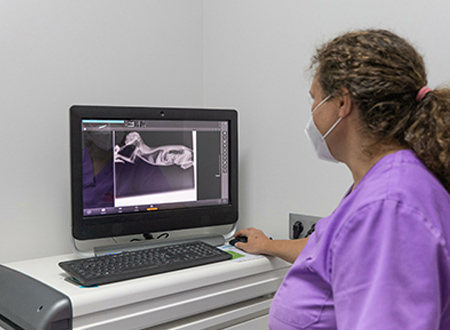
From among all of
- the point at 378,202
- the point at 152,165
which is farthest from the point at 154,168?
the point at 378,202

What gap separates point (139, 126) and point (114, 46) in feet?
1.29

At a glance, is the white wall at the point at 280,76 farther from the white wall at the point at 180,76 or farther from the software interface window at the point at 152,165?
the software interface window at the point at 152,165

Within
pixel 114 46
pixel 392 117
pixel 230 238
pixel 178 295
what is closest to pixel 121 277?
pixel 178 295

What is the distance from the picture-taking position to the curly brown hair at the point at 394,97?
747mm

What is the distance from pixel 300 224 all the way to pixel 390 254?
36.6 inches

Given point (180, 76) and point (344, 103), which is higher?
point (180, 76)

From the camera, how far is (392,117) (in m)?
0.77

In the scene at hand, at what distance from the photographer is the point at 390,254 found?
0.64 meters

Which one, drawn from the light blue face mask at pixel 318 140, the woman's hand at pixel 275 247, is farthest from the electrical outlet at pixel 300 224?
the light blue face mask at pixel 318 140

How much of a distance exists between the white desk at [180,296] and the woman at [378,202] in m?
0.34

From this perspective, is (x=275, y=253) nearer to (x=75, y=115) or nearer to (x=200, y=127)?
(x=200, y=127)

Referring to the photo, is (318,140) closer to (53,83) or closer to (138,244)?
(138,244)

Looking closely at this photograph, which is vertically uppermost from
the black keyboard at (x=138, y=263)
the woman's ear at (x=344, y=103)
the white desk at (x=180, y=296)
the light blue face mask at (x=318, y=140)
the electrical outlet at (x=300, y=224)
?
the woman's ear at (x=344, y=103)

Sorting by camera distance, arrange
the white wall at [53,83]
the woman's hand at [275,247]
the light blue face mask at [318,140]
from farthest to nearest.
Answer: the white wall at [53,83] < the woman's hand at [275,247] < the light blue face mask at [318,140]
